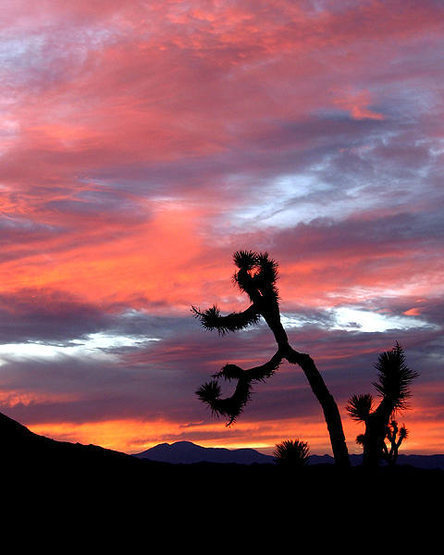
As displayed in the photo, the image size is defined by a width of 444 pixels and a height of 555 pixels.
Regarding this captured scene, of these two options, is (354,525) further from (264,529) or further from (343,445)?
(343,445)

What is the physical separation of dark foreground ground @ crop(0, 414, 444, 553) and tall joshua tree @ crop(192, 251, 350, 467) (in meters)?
1.35

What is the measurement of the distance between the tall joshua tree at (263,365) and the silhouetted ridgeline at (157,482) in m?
1.30

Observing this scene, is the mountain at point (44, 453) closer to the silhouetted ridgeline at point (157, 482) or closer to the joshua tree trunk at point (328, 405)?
the silhouetted ridgeline at point (157, 482)

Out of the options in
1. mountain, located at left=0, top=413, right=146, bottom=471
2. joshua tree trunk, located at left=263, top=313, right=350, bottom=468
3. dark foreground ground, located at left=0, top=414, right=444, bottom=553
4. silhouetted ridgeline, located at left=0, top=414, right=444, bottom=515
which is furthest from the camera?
joshua tree trunk, located at left=263, top=313, right=350, bottom=468

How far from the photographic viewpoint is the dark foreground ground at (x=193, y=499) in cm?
1125

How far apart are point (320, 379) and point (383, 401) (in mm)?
1828

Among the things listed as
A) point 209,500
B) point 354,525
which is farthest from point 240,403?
point 354,525

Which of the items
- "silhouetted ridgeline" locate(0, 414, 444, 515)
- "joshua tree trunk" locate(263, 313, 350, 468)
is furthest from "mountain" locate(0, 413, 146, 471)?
"joshua tree trunk" locate(263, 313, 350, 468)

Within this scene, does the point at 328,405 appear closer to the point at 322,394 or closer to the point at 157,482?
the point at 322,394

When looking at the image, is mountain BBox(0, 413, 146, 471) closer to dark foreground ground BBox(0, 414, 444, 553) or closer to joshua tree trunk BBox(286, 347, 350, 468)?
dark foreground ground BBox(0, 414, 444, 553)

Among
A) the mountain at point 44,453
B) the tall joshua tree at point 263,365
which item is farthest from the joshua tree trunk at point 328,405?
the mountain at point 44,453

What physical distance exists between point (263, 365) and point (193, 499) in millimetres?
3741

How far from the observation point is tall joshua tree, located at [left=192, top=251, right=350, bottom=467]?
15109 millimetres

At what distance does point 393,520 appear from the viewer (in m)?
12.6
